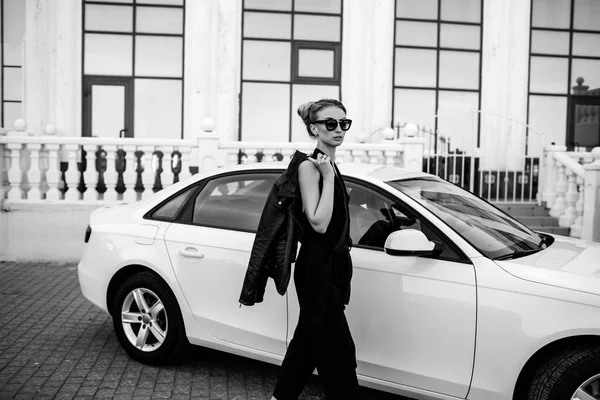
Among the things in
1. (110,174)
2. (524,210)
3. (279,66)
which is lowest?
(524,210)

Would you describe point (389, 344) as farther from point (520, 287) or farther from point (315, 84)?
point (315, 84)

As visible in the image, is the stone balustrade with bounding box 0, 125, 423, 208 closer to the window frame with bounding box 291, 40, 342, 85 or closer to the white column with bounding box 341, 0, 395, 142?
the white column with bounding box 341, 0, 395, 142

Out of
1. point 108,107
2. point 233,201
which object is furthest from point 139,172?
point 233,201

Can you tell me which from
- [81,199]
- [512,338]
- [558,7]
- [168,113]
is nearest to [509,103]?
[558,7]

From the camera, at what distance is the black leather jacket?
326 centimetres

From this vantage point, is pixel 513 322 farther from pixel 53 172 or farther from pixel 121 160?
pixel 53 172

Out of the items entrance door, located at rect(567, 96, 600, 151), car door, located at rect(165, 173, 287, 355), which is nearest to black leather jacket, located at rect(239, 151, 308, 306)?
car door, located at rect(165, 173, 287, 355)

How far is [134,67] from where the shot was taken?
40.7ft

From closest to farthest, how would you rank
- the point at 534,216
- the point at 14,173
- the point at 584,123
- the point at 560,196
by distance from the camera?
the point at 14,173, the point at 560,196, the point at 534,216, the point at 584,123

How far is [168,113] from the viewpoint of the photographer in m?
12.4

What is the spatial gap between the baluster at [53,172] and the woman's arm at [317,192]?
7.08m

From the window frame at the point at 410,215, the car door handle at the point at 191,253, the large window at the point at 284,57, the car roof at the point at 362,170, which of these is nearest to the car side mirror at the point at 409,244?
the window frame at the point at 410,215

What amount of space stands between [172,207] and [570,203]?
7518 millimetres

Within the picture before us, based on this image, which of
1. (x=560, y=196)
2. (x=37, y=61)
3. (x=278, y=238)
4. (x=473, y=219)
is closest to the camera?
(x=278, y=238)
